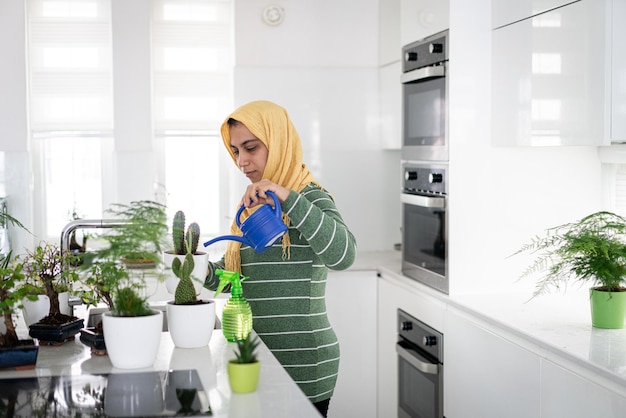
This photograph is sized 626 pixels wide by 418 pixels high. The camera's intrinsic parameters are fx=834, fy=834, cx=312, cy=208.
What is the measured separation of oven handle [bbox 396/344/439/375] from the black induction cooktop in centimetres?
167

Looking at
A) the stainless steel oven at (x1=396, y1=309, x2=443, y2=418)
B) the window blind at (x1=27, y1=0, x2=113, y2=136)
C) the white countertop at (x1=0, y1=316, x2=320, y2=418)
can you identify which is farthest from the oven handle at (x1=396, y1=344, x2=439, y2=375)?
the window blind at (x1=27, y1=0, x2=113, y2=136)

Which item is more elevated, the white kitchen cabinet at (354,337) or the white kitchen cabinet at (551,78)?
the white kitchen cabinet at (551,78)

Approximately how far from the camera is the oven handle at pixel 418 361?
328 cm

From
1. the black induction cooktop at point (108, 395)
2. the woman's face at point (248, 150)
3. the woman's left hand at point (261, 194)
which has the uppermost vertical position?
the woman's face at point (248, 150)

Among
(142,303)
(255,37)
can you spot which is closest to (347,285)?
(255,37)

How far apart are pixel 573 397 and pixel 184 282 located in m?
1.11

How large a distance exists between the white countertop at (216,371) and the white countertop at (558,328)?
2.80ft

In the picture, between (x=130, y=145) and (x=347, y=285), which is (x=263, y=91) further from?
(x=347, y=285)

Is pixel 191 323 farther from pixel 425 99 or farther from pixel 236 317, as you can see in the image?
pixel 425 99

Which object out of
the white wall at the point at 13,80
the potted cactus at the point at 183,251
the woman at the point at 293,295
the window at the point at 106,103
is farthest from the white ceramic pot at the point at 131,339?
the window at the point at 106,103

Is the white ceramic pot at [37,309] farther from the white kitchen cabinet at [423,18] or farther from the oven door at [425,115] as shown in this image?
the white kitchen cabinet at [423,18]

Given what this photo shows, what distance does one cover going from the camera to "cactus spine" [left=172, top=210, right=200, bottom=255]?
210 cm

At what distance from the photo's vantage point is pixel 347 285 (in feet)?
13.1

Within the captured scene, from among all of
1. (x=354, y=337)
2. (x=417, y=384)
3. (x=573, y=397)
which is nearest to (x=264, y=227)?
(x=573, y=397)
